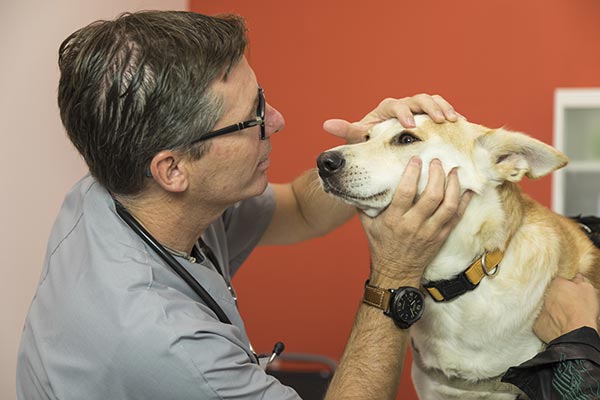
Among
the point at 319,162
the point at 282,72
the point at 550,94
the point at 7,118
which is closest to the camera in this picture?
the point at 319,162

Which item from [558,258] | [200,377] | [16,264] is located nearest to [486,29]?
[558,258]

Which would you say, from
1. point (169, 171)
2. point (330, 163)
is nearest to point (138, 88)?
point (169, 171)

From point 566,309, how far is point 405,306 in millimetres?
362

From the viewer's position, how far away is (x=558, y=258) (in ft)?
5.47

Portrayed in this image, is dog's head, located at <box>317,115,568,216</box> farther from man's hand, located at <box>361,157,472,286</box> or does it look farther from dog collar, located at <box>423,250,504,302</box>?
dog collar, located at <box>423,250,504,302</box>

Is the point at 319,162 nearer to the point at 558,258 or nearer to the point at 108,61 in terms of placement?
the point at 108,61

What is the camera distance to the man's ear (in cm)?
146

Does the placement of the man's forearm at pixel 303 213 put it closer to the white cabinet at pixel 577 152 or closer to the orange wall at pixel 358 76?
the orange wall at pixel 358 76

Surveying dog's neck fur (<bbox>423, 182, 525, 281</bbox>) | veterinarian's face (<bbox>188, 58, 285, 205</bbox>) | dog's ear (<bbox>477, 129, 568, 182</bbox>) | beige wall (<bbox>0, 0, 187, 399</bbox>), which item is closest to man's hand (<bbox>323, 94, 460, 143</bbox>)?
dog's ear (<bbox>477, 129, 568, 182</bbox>)

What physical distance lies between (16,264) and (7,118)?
0.52 m

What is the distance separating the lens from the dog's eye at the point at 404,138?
1614mm

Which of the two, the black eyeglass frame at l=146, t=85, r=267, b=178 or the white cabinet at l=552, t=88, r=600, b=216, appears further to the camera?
the white cabinet at l=552, t=88, r=600, b=216

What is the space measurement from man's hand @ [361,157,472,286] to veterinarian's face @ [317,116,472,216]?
39mm

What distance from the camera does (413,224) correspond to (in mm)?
1484
